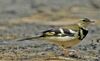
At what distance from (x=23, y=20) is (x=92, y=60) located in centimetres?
1196

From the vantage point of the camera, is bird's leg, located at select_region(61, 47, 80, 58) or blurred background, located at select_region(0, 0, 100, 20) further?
blurred background, located at select_region(0, 0, 100, 20)

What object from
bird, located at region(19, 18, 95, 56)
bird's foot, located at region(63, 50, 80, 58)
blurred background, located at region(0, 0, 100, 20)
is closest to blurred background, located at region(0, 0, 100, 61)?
blurred background, located at region(0, 0, 100, 20)

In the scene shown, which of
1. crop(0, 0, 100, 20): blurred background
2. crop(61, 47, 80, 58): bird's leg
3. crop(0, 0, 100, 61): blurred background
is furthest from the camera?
crop(0, 0, 100, 20): blurred background

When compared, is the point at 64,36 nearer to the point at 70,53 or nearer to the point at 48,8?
the point at 70,53

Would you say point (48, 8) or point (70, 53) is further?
point (48, 8)

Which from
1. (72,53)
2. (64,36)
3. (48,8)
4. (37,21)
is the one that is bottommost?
(72,53)

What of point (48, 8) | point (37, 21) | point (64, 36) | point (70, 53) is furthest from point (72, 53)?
point (48, 8)

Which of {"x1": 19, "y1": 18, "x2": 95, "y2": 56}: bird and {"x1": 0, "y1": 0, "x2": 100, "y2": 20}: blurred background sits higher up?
{"x1": 0, "y1": 0, "x2": 100, "y2": 20}: blurred background

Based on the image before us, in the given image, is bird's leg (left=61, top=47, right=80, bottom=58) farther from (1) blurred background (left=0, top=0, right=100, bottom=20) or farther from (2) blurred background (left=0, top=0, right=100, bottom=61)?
(1) blurred background (left=0, top=0, right=100, bottom=20)

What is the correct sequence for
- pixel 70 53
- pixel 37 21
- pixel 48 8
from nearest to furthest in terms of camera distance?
pixel 70 53 < pixel 37 21 < pixel 48 8

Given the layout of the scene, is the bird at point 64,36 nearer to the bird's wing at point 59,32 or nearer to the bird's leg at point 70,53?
the bird's wing at point 59,32

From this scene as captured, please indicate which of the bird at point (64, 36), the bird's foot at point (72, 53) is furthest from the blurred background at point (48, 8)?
the bird at point (64, 36)

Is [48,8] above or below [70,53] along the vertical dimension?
above

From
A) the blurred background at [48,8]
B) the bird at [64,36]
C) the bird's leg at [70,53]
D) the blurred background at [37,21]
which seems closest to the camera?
the bird at [64,36]
